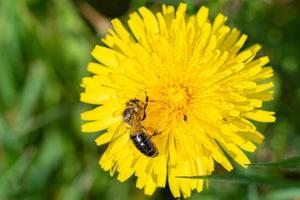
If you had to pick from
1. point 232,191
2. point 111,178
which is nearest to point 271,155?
point 232,191

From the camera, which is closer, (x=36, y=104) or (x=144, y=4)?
(x=144, y=4)

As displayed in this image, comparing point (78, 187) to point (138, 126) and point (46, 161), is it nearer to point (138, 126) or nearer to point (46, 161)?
point (46, 161)

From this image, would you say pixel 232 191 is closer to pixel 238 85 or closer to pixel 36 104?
pixel 238 85

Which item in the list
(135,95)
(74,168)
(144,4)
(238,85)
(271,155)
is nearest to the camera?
(238,85)

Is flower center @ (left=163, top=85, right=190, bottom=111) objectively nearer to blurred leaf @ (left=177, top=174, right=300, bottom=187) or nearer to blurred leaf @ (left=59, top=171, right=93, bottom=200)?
blurred leaf @ (left=177, top=174, right=300, bottom=187)

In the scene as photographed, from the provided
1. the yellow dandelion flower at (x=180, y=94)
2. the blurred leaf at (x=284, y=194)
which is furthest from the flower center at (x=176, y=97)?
the blurred leaf at (x=284, y=194)

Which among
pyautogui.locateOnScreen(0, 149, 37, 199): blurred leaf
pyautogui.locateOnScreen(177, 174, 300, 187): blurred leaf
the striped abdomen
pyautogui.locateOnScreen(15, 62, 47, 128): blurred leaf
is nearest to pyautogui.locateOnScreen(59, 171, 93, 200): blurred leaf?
pyautogui.locateOnScreen(0, 149, 37, 199): blurred leaf
